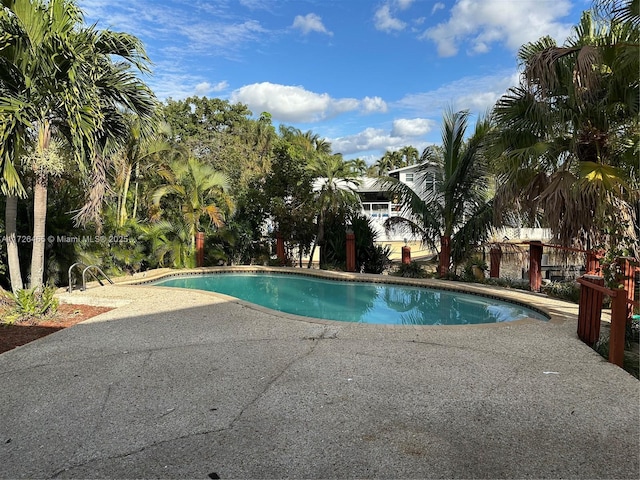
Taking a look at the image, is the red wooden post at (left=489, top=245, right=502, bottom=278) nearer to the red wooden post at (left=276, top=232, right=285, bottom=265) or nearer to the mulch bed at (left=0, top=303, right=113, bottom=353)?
the red wooden post at (left=276, top=232, right=285, bottom=265)

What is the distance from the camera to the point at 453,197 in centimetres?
1074

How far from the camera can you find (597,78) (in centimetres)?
538

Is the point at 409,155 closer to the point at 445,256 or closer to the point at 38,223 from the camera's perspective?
the point at 445,256

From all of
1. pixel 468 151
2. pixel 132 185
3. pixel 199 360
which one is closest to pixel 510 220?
pixel 468 151

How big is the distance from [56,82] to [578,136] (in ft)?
25.4

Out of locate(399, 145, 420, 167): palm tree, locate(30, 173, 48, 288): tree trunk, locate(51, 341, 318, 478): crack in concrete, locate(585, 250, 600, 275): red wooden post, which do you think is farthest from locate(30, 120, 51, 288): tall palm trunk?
locate(399, 145, 420, 167): palm tree

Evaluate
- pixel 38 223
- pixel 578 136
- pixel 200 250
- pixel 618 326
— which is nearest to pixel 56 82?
pixel 38 223

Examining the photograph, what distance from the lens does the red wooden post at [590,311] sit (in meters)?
4.98

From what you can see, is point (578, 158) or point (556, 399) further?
point (578, 158)

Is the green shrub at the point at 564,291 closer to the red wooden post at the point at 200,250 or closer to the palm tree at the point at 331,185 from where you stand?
the palm tree at the point at 331,185

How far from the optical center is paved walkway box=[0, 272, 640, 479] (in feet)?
8.16

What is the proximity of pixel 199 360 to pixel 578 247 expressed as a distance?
228 inches

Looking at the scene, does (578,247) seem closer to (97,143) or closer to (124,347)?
(124,347)

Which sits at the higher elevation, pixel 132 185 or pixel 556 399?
pixel 132 185
